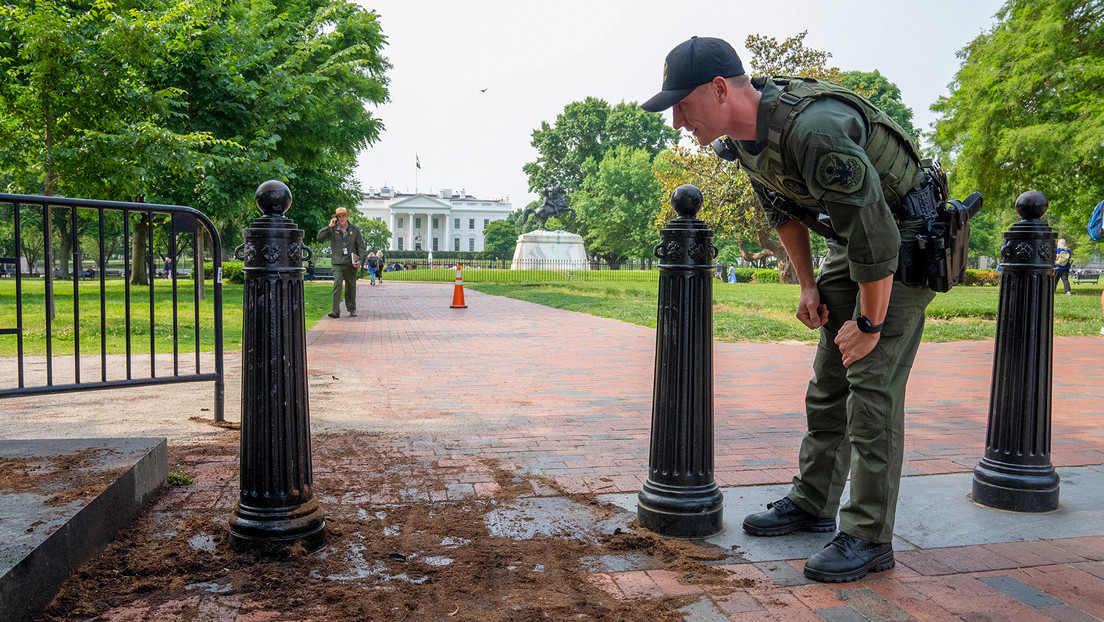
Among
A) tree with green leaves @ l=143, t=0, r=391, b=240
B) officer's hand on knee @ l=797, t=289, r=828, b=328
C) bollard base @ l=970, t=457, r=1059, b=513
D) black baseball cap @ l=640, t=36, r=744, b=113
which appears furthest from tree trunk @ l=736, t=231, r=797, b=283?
black baseball cap @ l=640, t=36, r=744, b=113

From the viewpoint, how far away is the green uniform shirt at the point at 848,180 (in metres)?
2.24

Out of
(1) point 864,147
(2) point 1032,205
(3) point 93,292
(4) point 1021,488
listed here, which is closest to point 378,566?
(1) point 864,147

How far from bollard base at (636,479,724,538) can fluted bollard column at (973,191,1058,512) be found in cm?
126

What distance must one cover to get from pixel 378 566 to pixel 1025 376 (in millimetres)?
2700

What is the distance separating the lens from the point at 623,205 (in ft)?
189

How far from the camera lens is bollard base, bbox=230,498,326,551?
8.43ft

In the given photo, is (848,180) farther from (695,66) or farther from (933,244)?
(695,66)

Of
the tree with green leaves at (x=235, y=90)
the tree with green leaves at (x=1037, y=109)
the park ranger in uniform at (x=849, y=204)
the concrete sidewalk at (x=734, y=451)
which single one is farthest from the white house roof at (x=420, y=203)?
the park ranger in uniform at (x=849, y=204)

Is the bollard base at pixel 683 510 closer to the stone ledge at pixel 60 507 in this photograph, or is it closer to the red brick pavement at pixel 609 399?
the red brick pavement at pixel 609 399

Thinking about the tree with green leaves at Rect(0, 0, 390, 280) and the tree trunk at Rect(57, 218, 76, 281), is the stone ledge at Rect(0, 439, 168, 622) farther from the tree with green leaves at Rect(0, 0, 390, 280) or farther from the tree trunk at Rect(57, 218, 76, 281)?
the tree with green leaves at Rect(0, 0, 390, 280)

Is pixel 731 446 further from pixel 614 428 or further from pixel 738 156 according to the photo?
pixel 738 156

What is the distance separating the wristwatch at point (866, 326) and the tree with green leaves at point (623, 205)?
53924mm

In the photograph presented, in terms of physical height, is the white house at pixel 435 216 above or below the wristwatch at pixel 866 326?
above

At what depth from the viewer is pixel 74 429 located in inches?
171
